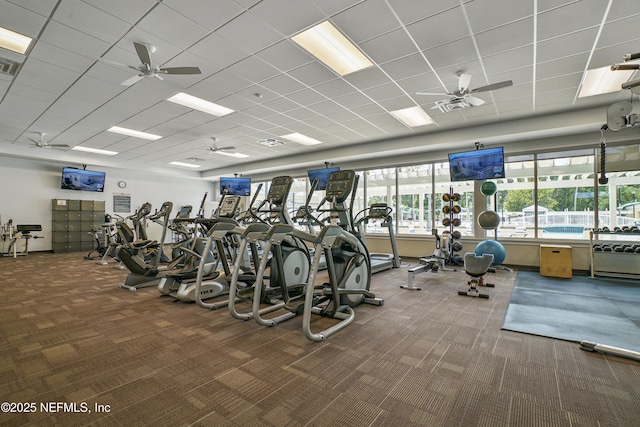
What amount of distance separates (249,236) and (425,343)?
2.13 meters

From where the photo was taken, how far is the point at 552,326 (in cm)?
327

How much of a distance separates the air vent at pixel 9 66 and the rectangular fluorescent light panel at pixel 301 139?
505 cm

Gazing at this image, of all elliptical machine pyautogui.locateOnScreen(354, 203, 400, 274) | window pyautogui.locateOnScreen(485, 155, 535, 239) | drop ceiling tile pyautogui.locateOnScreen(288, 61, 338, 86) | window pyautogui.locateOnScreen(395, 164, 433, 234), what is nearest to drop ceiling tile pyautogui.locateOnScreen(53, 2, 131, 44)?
drop ceiling tile pyautogui.locateOnScreen(288, 61, 338, 86)

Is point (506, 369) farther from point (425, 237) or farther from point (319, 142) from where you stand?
point (319, 142)

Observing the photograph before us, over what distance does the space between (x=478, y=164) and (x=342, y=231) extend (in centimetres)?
532

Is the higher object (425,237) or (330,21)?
(330,21)

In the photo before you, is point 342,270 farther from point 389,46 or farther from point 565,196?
point 565,196

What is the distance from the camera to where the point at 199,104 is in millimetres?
5809

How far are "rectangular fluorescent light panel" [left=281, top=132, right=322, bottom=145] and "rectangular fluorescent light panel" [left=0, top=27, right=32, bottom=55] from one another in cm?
501

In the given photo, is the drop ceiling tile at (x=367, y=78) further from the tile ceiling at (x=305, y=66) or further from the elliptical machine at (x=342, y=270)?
the elliptical machine at (x=342, y=270)

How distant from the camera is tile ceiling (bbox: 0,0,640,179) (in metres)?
3.14

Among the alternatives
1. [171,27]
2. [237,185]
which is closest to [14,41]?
[171,27]

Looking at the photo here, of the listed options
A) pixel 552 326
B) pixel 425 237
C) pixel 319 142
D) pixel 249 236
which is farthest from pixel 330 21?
pixel 425 237

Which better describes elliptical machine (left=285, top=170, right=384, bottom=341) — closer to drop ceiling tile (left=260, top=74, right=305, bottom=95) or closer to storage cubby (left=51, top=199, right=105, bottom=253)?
drop ceiling tile (left=260, top=74, right=305, bottom=95)
